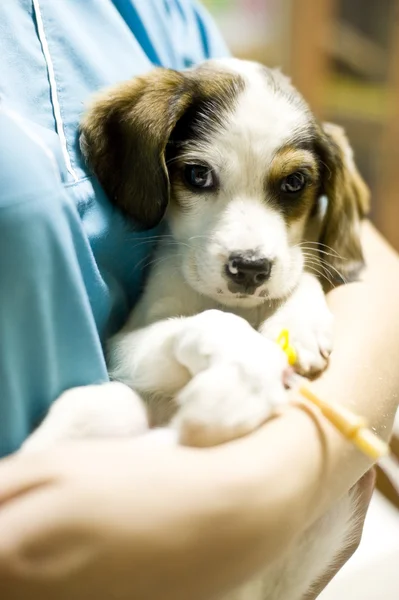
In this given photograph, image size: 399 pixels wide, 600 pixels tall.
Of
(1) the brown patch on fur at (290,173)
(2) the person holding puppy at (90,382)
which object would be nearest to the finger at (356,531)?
(2) the person holding puppy at (90,382)

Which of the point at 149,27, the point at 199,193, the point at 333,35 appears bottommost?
the point at 333,35

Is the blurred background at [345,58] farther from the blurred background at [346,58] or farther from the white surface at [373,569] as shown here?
the white surface at [373,569]

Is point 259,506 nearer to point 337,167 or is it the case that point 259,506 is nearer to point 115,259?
point 115,259

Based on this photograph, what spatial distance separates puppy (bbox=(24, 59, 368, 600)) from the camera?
0.93m

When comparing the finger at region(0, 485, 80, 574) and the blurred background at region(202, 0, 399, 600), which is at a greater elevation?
the finger at region(0, 485, 80, 574)

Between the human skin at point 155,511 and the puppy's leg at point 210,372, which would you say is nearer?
the human skin at point 155,511

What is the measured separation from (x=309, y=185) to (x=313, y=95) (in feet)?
7.13

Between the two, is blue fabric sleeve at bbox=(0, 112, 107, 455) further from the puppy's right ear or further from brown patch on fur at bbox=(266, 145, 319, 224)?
brown patch on fur at bbox=(266, 145, 319, 224)

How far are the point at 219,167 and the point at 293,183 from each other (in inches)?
5.3

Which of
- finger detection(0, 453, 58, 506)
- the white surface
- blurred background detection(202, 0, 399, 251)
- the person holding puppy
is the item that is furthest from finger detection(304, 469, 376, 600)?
blurred background detection(202, 0, 399, 251)

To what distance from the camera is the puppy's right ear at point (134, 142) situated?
1003 mm

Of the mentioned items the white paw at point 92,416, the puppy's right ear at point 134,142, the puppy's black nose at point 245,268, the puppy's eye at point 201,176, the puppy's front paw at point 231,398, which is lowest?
the white paw at point 92,416

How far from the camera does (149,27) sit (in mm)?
1217

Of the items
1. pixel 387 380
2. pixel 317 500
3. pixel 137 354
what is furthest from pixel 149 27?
pixel 317 500
